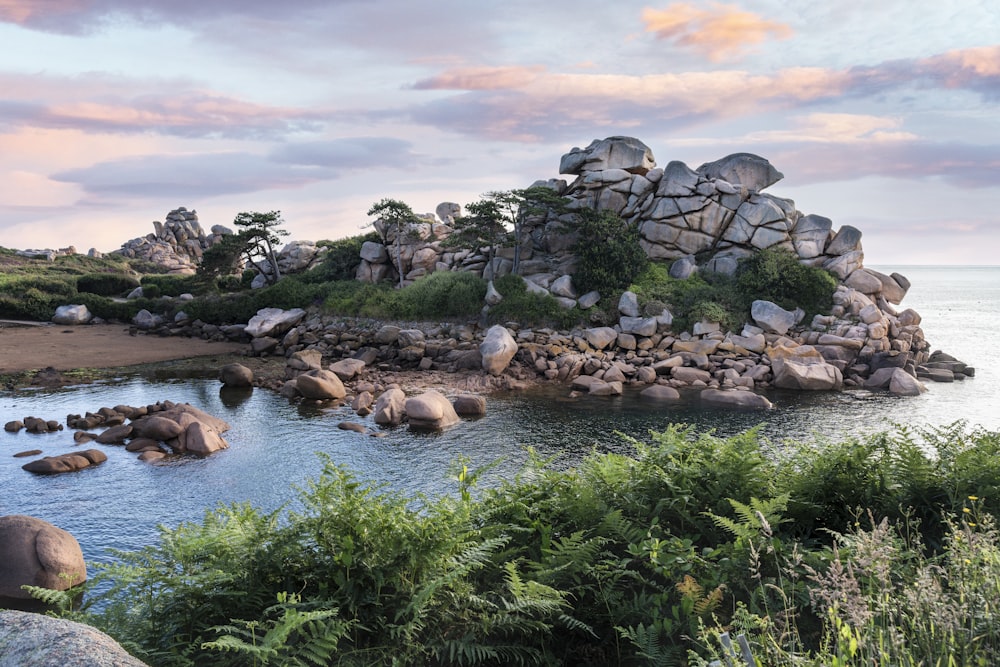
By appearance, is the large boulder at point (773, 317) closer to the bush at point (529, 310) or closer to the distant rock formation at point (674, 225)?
the distant rock formation at point (674, 225)

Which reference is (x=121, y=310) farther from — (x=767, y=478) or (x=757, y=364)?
(x=767, y=478)

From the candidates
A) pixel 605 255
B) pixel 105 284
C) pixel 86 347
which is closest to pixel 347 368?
pixel 605 255

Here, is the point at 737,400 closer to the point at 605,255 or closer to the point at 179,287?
the point at 605,255

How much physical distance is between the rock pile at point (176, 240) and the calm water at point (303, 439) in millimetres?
60947

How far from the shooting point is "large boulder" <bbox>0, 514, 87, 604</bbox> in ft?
32.8

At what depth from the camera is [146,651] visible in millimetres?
4230

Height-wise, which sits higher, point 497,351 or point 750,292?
point 750,292

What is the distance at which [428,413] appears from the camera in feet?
63.7

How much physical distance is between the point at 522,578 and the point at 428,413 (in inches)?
553

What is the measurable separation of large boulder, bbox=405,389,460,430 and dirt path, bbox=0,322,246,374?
1732cm

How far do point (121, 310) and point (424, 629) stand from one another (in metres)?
44.4

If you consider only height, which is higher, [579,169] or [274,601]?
[579,169]

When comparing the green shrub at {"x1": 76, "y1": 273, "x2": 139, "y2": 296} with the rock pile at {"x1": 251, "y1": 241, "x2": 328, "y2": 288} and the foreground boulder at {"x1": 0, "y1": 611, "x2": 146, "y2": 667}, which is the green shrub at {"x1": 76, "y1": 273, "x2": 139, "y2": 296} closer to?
the rock pile at {"x1": 251, "y1": 241, "x2": 328, "y2": 288}

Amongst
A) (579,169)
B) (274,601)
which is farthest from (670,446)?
(579,169)
